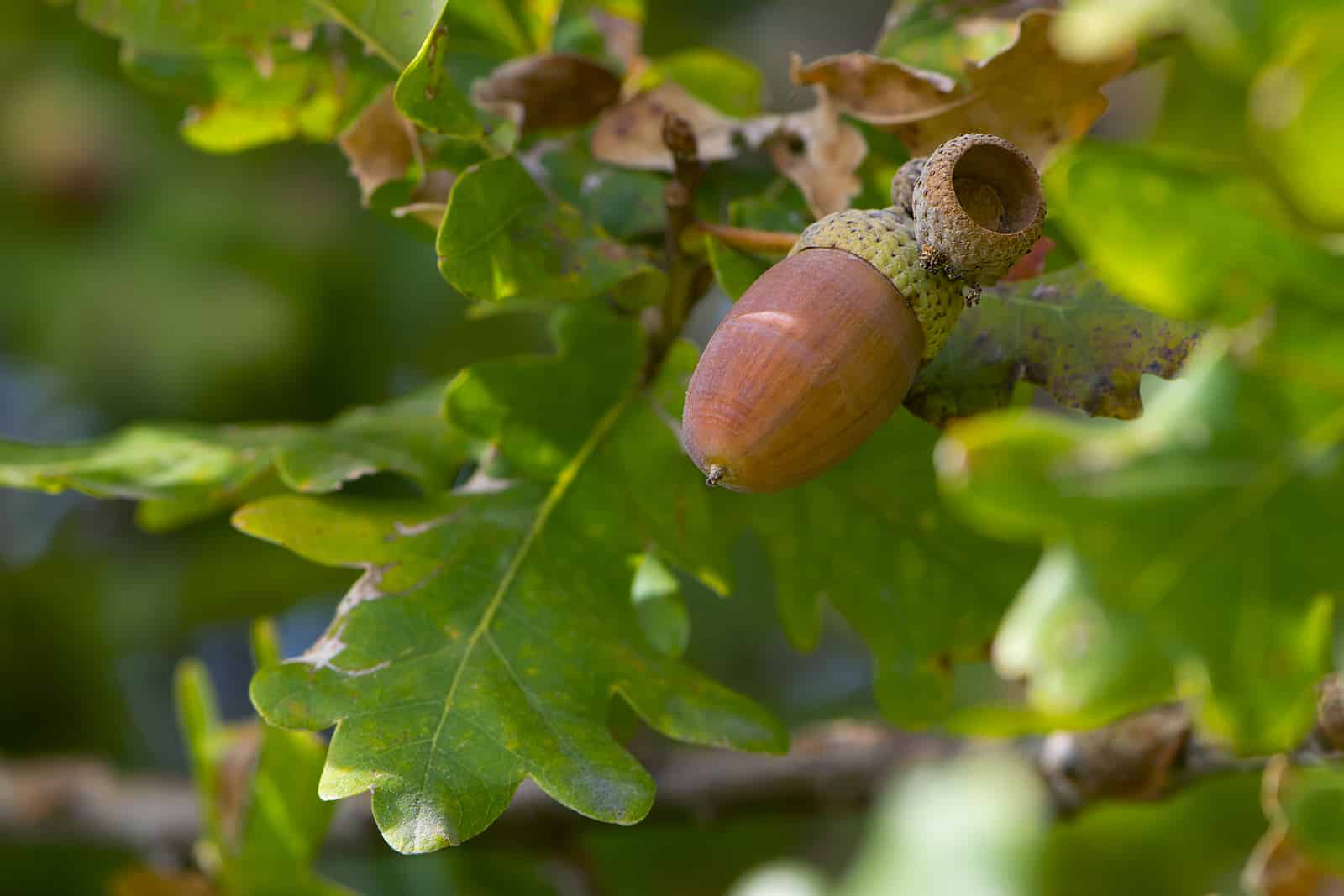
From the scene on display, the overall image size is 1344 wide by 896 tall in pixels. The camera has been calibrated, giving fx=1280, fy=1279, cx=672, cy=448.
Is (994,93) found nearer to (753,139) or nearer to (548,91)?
(753,139)

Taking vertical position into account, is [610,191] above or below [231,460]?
above

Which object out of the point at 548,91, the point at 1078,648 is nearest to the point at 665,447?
the point at 548,91

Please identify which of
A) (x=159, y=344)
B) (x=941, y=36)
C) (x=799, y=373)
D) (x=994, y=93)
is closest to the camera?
(x=799, y=373)

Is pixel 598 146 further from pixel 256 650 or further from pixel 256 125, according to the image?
pixel 256 650

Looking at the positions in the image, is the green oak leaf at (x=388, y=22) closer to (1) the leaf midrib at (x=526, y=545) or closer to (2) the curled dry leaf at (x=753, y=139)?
(2) the curled dry leaf at (x=753, y=139)

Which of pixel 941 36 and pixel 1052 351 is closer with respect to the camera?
pixel 1052 351

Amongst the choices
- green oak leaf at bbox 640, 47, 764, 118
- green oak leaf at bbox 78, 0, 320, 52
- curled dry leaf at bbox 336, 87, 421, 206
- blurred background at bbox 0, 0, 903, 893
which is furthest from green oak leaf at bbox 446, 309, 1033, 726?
blurred background at bbox 0, 0, 903, 893

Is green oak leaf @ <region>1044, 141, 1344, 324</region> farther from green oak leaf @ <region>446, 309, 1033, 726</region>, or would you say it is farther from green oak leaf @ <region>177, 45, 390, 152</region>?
green oak leaf @ <region>177, 45, 390, 152</region>

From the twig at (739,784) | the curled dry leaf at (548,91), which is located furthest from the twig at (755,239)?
the twig at (739,784)
